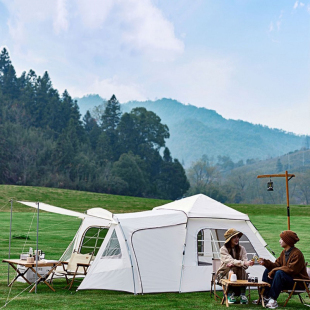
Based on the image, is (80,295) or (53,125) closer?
(80,295)

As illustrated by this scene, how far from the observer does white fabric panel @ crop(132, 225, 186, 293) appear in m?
9.29

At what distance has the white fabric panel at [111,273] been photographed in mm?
Result: 9195

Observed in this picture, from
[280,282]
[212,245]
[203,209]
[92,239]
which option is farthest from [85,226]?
[280,282]

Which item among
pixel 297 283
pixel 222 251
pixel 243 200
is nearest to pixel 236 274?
pixel 222 251

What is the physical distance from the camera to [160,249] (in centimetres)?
955

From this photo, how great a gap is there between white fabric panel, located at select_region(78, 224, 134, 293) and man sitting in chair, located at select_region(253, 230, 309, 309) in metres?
2.49

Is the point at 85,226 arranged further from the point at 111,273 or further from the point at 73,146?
the point at 73,146

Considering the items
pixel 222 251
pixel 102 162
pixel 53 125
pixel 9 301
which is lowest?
pixel 9 301

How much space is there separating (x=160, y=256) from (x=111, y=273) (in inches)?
37.5

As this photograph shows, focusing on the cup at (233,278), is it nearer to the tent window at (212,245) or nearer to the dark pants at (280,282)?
the dark pants at (280,282)

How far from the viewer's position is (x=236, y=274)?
27.5 feet

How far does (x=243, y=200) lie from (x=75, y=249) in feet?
342

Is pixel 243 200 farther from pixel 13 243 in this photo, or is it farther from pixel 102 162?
pixel 13 243

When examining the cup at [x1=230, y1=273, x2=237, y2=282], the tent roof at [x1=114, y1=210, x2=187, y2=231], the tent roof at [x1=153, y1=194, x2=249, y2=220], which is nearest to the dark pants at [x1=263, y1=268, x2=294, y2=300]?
the cup at [x1=230, y1=273, x2=237, y2=282]
